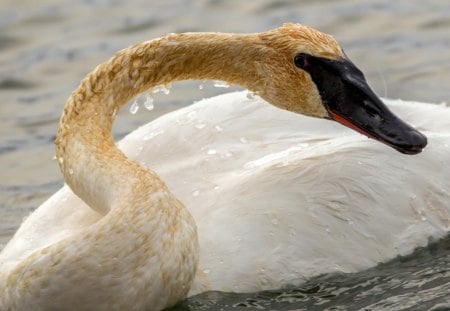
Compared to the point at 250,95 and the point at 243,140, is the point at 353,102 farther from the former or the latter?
the point at 243,140

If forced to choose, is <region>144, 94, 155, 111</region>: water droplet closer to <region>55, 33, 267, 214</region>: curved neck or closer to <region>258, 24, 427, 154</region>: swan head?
<region>55, 33, 267, 214</region>: curved neck

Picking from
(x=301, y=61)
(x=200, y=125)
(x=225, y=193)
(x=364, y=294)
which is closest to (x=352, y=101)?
(x=301, y=61)

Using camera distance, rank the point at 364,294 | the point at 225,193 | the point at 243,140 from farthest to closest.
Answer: the point at 243,140, the point at 225,193, the point at 364,294

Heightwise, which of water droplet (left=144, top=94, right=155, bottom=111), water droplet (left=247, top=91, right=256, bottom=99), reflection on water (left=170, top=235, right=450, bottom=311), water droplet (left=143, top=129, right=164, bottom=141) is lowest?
reflection on water (left=170, top=235, right=450, bottom=311)

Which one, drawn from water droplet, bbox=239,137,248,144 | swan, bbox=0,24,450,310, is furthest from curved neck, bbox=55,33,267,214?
water droplet, bbox=239,137,248,144

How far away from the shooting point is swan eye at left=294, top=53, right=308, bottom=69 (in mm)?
7047

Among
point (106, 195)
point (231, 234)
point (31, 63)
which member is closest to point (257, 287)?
point (231, 234)

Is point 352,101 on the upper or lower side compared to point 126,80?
lower

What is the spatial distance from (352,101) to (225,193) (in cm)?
82

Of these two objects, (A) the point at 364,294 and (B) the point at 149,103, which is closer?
(A) the point at 364,294

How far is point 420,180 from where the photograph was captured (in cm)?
736

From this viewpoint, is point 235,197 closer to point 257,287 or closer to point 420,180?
point 257,287

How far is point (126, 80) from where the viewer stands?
7301mm

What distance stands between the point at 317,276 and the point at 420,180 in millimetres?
845
